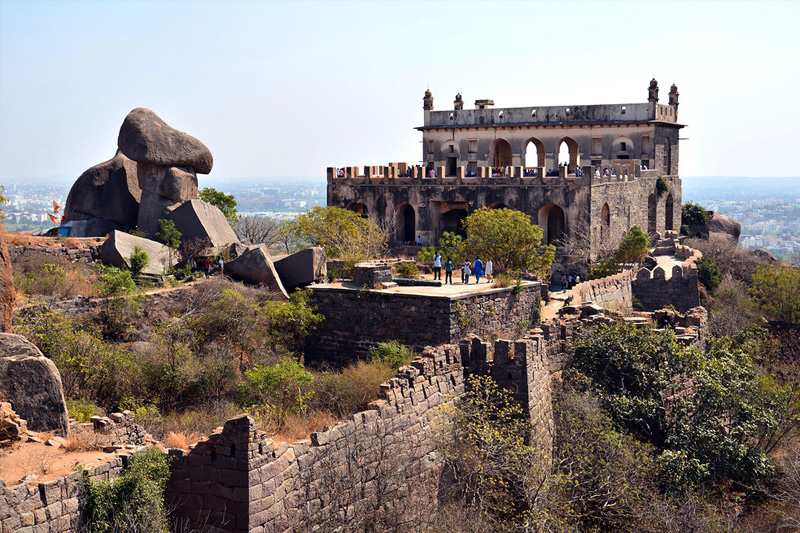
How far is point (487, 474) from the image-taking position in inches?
458

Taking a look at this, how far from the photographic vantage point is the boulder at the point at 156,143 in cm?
2425

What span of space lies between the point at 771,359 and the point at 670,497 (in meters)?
8.41

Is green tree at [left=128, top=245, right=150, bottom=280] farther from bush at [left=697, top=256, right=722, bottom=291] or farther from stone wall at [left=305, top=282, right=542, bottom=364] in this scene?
bush at [left=697, top=256, right=722, bottom=291]

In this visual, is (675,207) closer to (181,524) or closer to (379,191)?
(379,191)

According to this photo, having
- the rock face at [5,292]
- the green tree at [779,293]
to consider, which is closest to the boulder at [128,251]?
the rock face at [5,292]

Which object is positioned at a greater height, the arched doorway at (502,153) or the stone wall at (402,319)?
the arched doorway at (502,153)

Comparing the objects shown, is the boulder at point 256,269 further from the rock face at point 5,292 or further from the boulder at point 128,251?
the rock face at point 5,292

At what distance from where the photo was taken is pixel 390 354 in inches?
604

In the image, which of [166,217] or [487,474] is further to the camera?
[166,217]

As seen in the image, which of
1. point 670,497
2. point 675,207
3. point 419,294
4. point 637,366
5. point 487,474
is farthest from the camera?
point 675,207

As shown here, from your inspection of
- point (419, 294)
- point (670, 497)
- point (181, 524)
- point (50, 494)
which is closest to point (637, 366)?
point (670, 497)

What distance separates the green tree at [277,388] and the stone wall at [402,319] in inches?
114

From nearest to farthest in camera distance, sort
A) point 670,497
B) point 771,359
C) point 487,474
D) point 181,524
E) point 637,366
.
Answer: point 181,524 < point 487,474 < point 670,497 < point 637,366 < point 771,359

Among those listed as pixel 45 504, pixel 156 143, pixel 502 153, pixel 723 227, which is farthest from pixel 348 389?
pixel 723 227
